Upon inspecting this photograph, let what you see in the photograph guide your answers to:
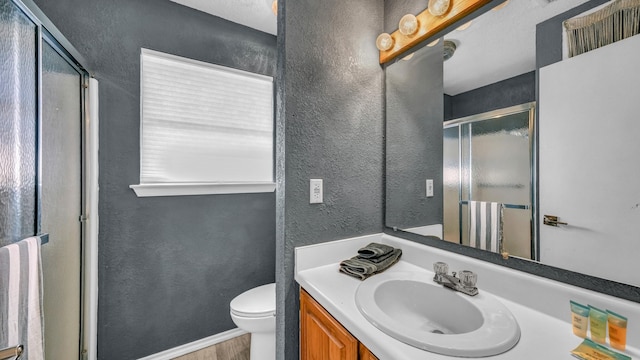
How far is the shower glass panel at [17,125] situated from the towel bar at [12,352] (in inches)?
13.0

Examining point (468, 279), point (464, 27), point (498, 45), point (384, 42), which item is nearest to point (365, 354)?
point (468, 279)

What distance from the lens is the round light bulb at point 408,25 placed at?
1084 millimetres

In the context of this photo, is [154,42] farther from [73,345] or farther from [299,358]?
[299,358]

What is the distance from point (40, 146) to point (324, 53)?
4.11 feet

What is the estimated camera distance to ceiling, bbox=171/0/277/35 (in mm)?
1650

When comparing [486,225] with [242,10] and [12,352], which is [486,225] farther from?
[242,10]

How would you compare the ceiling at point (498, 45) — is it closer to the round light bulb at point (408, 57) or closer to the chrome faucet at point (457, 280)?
the round light bulb at point (408, 57)

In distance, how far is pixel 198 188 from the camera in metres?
1.72

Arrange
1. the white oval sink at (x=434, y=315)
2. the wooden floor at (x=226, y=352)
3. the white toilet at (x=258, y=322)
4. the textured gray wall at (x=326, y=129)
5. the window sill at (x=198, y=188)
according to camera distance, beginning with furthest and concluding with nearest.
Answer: the wooden floor at (x=226, y=352)
the window sill at (x=198, y=188)
the white toilet at (x=258, y=322)
the textured gray wall at (x=326, y=129)
the white oval sink at (x=434, y=315)

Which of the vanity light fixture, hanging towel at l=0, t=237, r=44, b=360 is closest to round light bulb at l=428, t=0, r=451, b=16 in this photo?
the vanity light fixture

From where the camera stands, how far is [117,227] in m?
1.51

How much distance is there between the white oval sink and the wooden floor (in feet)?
4.52

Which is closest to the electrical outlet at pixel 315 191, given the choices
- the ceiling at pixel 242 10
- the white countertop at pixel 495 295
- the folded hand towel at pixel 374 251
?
the white countertop at pixel 495 295

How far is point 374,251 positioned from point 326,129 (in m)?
0.62
